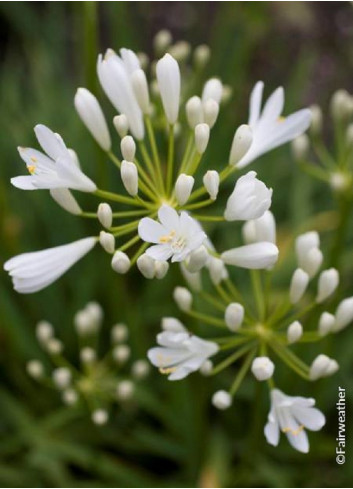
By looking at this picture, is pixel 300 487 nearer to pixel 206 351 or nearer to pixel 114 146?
pixel 206 351

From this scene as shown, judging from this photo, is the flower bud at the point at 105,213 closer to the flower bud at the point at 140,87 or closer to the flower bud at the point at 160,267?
the flower bud at the point at 160,267

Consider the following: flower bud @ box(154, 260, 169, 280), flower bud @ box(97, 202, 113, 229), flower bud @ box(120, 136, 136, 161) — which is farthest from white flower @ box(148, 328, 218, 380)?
flower bud @ box(120, 136, 136, 161)

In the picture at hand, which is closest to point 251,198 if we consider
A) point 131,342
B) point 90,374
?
point 90,374

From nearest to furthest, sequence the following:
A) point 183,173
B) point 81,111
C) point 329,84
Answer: point 183,173, point 81,111, point 329,84

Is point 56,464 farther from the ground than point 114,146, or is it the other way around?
point 114,146

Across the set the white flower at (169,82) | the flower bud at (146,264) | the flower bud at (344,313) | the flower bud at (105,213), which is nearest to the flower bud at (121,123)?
the white flower at (169,82)

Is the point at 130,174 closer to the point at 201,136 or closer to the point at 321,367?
the point at 201,136

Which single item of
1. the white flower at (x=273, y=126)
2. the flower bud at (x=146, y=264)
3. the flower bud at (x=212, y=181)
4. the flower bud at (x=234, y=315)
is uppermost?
the white flower at (x=273, y=126)

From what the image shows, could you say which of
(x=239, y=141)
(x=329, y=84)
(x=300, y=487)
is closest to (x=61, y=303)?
(x=300, y=487)
